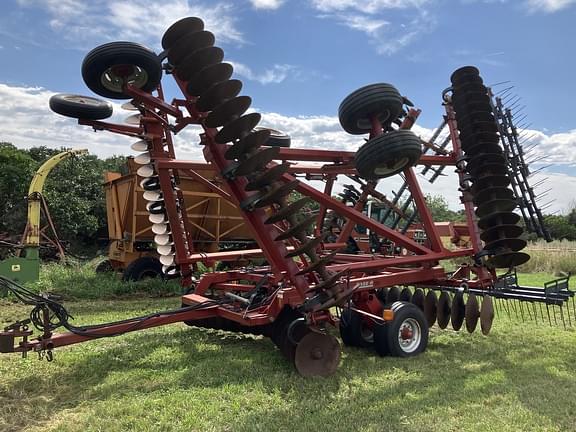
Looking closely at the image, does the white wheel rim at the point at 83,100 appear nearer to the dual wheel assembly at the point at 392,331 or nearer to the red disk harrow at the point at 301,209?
the red disk harrow at the point at 301,209

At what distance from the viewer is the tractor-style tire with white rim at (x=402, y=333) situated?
206 inches

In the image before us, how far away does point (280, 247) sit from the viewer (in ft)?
14.7

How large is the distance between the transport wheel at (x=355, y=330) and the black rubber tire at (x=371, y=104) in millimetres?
2129

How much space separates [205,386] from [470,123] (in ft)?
15.5

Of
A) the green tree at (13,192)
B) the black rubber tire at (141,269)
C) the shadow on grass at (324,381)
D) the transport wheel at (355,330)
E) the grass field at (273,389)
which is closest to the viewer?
the grass field at (273,389)

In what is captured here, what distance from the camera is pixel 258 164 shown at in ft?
14.1

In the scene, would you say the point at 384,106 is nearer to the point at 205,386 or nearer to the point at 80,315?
the point at 205,386

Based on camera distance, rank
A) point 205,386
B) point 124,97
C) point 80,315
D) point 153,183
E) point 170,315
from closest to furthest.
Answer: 1. point 205,386
2. point 170,315
3. point 124,97
4. point 153,183
5. point 80,315

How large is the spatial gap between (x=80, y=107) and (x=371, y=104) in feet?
10.6

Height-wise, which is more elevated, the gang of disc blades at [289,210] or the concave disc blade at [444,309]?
the gang of disc blades at [289,210]

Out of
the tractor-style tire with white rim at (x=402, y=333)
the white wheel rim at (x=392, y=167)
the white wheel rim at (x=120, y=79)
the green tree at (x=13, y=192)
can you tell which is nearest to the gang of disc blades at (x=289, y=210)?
the white wheel rim at (x=392, y=167)

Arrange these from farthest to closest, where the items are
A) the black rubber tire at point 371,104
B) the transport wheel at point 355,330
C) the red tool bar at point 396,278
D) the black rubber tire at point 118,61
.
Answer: the transport wheel at point 355,330
the red tool bar at point 396,278
the black rubber tire at point 371,104
the black rubber tire at point 118,61

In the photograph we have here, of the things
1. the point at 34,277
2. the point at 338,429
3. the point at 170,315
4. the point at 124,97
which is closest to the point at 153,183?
the point at 124,97

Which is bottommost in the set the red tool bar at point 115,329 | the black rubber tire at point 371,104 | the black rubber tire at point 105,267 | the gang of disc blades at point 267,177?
the red tool bar at point 115,329
